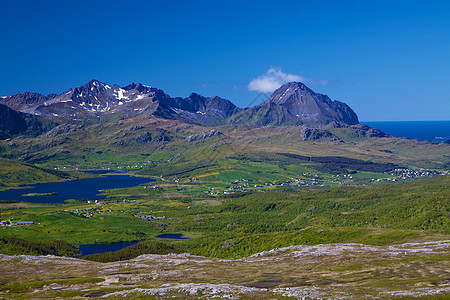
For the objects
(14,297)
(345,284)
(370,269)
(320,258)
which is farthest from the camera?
(320,258)

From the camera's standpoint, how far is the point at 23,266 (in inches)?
4921

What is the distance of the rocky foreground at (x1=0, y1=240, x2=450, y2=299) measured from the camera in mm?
71938

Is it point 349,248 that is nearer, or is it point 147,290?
point 147,290

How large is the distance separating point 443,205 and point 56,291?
17404 cm

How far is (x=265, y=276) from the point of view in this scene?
9031 cm

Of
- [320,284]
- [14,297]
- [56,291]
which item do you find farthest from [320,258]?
[14,297]

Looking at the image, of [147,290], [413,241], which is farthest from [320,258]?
[147,290]

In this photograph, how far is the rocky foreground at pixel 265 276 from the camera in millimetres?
71938

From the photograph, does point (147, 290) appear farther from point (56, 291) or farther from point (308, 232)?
point (308, 232)

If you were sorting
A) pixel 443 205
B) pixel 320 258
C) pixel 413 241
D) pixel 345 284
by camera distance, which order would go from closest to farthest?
pixel 345 284
pixel 320 258
pixel 413 241
pixel 443 205

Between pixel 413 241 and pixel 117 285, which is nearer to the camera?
pixel 117 285

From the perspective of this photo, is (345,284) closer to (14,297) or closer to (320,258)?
(320,258)

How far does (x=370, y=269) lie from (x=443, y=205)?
121797 mm

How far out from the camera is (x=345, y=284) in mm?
77375
